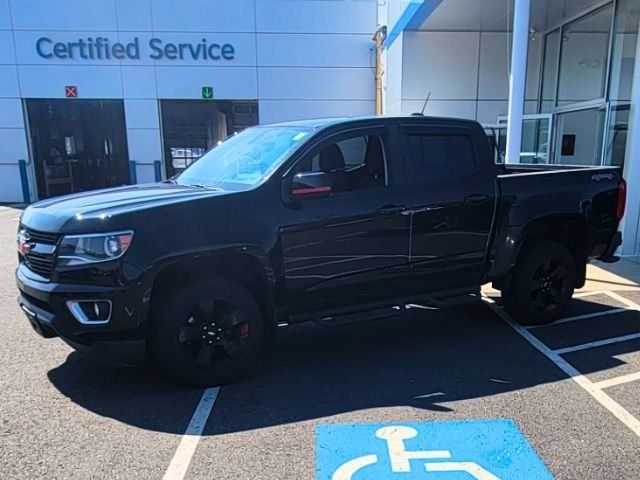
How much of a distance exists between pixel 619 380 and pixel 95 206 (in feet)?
13.8

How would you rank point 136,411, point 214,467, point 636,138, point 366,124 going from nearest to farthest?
1. point 214,467
2. point 136,411
3. point 366,124
4. point 636,138

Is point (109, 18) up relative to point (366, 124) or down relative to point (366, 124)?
up

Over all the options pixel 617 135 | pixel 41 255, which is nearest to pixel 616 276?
pixel 617 135

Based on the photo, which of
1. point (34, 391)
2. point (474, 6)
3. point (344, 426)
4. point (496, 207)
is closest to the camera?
point (344, 426)

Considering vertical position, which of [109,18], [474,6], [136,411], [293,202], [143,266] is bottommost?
[136,411]

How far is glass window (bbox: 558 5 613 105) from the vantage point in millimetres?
10383

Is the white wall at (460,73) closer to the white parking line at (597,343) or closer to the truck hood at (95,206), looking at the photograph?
the white parking line at (597,343)

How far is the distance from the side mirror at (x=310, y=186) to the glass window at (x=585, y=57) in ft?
27.7

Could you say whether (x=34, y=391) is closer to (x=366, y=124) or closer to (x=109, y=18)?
(x=366, y=124)

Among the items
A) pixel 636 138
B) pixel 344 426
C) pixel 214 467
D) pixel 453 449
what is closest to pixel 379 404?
pixel 344 426

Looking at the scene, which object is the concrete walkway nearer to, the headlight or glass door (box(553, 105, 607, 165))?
glass door (box(553, 105, 607, 165))

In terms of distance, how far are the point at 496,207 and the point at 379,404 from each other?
2273mm

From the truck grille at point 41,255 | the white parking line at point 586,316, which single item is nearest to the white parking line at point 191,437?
the truck grille at point 41,255

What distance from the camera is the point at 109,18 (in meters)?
17.8
